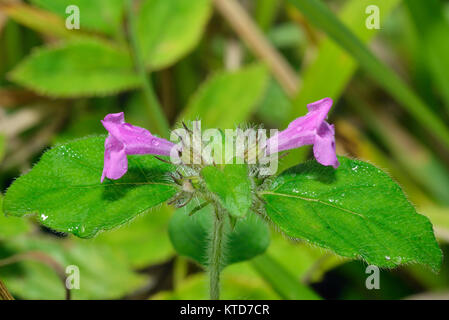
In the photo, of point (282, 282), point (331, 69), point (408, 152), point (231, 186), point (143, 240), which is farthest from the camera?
point (408, 152)

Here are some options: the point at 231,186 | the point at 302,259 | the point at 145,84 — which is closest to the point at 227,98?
the point at 145,84

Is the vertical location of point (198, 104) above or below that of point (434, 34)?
below

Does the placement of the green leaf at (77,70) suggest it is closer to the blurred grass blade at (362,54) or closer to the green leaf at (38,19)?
the green leaf at (38,19)

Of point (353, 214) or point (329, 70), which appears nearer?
point (353, 214)

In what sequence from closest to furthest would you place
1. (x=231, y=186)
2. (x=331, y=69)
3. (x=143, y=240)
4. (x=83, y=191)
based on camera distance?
(x=231, y=186), (x=83, y=191), (x=143, y=240), (x=331, y=69)

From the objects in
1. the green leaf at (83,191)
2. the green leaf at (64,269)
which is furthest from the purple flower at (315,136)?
the green leaf at (64,269)

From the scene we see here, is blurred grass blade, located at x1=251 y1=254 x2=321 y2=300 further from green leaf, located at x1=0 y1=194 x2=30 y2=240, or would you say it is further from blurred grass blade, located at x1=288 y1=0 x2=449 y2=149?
blurred grass blade, located at x1=288 y1=0 x2=449 y2=149

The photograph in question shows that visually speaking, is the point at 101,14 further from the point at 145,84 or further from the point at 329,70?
the point at 329,70
